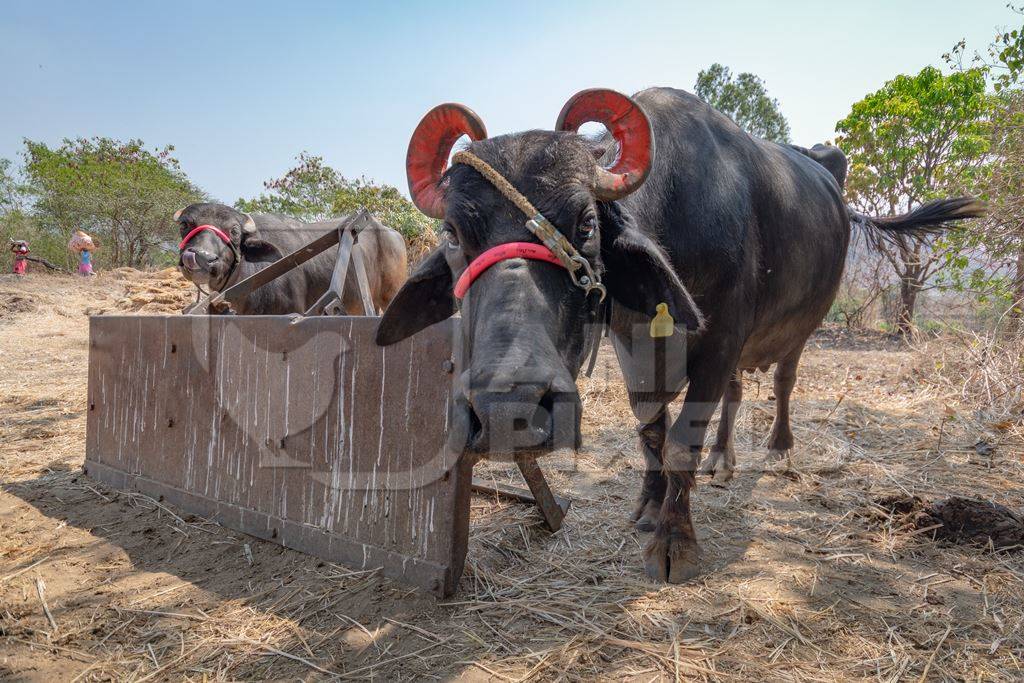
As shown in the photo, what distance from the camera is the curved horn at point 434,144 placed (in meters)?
2.28

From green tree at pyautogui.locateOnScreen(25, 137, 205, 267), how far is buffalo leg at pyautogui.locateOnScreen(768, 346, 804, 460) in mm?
20841

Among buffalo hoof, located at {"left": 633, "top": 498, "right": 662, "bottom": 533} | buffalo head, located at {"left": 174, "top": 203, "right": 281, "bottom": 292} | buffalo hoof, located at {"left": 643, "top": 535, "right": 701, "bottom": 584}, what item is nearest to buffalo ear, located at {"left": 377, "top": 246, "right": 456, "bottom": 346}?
buffalo hoof, located at {"left": 643, "top": 535, "right": 701, "bottom": 584}

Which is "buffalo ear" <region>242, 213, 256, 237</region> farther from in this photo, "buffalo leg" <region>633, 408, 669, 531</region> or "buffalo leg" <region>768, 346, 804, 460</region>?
"buffalo leg" <region>768, 346, 804, 460</region>

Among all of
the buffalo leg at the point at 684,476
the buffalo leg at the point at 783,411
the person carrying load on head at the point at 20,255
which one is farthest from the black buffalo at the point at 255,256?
the person carrying load on head at the point at 20,255

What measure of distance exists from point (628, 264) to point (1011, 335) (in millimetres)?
6130

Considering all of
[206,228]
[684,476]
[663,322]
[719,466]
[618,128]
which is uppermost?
[206,228]

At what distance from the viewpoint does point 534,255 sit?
6.05 ft

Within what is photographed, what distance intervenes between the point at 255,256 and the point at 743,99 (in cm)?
2695

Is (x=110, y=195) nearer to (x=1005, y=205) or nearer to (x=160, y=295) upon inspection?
(x=160, y=295)

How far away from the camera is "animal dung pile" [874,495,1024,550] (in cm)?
274

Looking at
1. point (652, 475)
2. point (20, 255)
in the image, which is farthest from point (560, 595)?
point (20, 255)

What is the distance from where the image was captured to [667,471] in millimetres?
2732

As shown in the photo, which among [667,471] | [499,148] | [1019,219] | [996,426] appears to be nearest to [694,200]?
[499,148]

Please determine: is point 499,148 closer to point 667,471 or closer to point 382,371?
point 382,371
